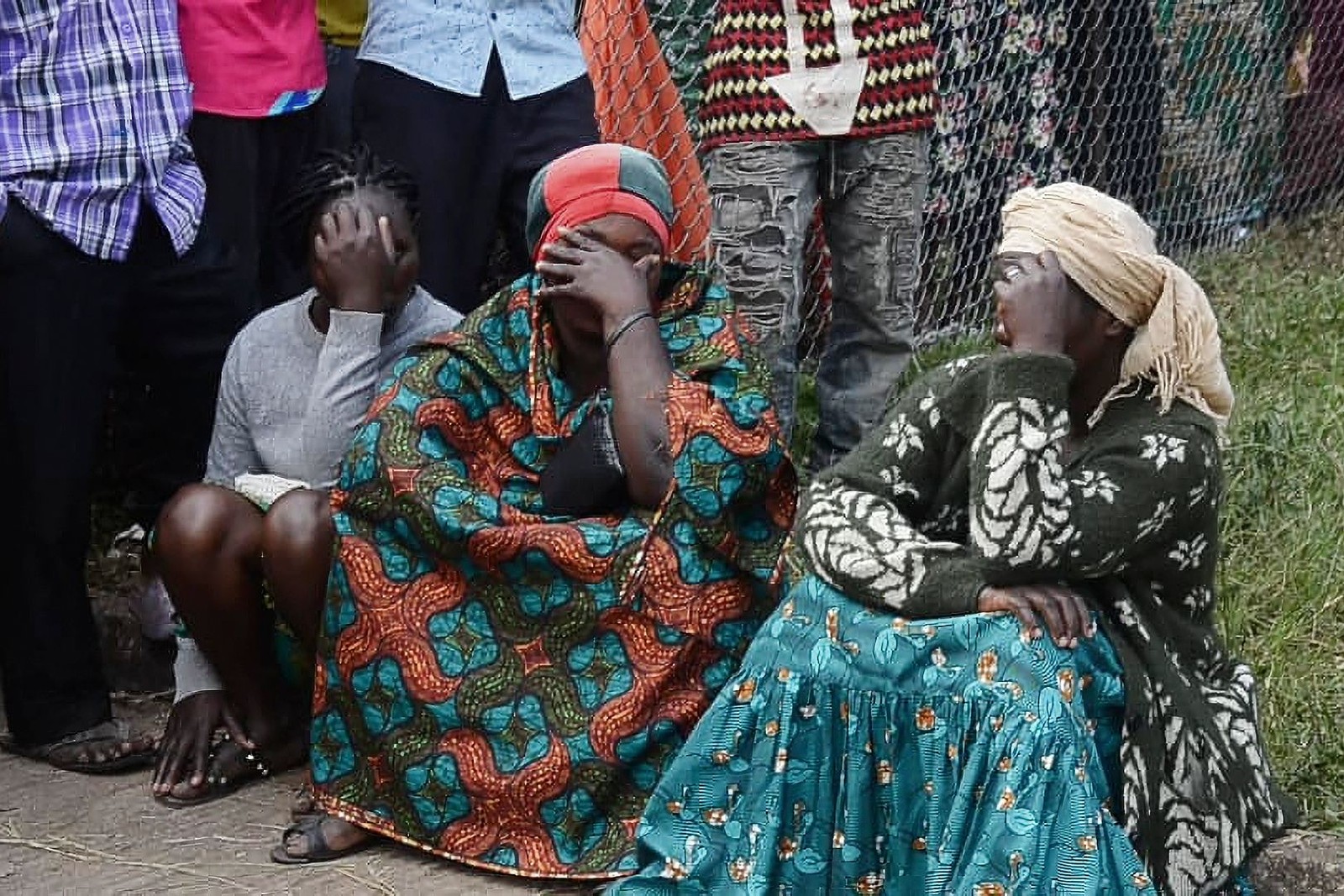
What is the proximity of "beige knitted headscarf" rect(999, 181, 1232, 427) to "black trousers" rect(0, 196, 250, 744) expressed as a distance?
180 centimetres

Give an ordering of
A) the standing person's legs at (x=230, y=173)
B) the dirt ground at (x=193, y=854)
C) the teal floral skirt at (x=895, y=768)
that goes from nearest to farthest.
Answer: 1. the teal floral skirt at (x=895, y=768)
2. the dirt ground at (x=193, y=854)
3. the standing person's legs at (x=230, y=173)

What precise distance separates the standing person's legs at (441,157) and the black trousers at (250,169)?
0.17 meters

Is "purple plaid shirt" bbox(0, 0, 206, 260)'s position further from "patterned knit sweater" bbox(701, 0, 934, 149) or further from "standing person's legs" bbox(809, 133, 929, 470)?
"standing person's legs" bbox(809, 133, 929, 470)

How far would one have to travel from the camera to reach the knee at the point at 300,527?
11.7ft

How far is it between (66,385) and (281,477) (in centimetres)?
46

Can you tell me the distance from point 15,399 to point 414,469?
0.88 metres

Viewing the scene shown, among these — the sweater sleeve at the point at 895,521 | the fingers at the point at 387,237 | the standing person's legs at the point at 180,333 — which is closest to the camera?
the sweater sleeve at the point at 895,521

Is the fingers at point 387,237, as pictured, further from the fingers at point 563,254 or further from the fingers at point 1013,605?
the fingers at point 1013,605

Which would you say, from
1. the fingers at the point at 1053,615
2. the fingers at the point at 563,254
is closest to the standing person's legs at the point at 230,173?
the fingers at the point at 563,254

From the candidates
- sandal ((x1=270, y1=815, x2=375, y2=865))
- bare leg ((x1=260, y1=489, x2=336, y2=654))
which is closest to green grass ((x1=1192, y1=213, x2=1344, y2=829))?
sandal ((x1=270, y1=815, x2=375, y2=865))

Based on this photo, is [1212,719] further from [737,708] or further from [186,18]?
[186,18]

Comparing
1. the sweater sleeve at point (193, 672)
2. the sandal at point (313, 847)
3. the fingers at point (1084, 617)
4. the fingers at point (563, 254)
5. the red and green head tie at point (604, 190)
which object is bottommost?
the sandal at point (313, 847)

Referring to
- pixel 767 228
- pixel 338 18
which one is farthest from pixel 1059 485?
pixel 338 18

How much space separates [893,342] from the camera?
4.68 m
